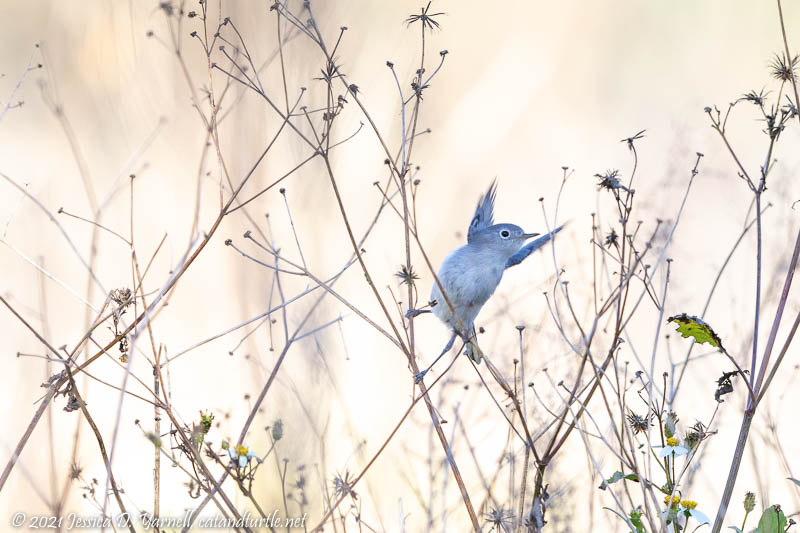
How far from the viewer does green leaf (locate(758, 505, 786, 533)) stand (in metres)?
1.66

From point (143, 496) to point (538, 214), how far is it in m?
4.34

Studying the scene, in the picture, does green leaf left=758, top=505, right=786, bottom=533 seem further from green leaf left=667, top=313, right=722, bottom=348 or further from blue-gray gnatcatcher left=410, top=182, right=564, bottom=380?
blue-gray gnatcatcher left=410, top=182, right=564, bottom=380

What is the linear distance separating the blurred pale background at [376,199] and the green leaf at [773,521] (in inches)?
→ 27.9

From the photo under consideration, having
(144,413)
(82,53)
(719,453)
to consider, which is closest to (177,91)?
(82,53)

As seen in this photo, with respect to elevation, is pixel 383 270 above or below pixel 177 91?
below

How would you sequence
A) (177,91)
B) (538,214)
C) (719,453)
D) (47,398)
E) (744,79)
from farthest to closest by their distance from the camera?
(744,79) → (538,214) → (719,453) → (177,91) → (47,398)

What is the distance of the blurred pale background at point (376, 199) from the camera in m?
3.19

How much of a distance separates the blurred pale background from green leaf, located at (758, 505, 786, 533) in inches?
27.9

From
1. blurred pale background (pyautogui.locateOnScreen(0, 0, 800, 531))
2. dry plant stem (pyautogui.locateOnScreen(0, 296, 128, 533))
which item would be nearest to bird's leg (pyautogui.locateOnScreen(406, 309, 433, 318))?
blurred pale background (pyautogui.locateOnScreen(0, 0, 800, 531))

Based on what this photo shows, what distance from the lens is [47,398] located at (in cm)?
166

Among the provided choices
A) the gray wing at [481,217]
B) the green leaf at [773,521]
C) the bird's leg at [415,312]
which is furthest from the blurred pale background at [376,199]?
the green leaf at [773,521]

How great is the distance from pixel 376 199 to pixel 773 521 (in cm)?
452

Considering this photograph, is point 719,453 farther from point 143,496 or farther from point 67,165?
point 67,165

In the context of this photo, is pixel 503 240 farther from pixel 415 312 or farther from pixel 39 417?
pixel 39 417
